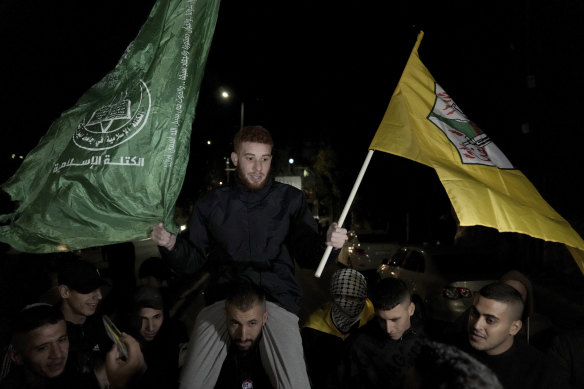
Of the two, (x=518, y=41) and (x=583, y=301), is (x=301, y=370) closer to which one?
(x=583, y=301)

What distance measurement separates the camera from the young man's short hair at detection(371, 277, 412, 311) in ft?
11.6

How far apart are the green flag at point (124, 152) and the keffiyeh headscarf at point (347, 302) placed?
2230mm

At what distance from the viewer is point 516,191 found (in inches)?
132

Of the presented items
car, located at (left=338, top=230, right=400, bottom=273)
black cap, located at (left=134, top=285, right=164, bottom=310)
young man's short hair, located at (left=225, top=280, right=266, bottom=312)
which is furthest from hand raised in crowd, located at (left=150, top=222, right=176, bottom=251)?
car, located at (left=338, top=230, right=400, bottom=273)

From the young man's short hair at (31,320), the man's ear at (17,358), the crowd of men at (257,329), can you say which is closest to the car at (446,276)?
the crowd of men at (257,329)

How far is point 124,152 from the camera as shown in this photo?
3.04m

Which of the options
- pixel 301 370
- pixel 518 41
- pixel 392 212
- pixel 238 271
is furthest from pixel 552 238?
pixel 392 212

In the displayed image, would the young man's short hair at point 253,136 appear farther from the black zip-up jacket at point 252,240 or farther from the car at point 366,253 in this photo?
the car at point 366,253

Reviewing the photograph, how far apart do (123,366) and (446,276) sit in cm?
616

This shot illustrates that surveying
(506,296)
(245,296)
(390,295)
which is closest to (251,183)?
(245,296)

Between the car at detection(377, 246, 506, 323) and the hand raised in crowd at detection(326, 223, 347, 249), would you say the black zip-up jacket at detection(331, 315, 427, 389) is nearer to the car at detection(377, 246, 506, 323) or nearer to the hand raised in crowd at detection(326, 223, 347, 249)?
the hand raised in crowd at detection(326, 223, 347, 249)

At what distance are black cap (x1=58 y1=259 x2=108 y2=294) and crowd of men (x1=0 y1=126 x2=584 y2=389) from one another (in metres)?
0.39

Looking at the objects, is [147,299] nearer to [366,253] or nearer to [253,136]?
[253,136]

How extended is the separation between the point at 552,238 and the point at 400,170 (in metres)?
16.5
